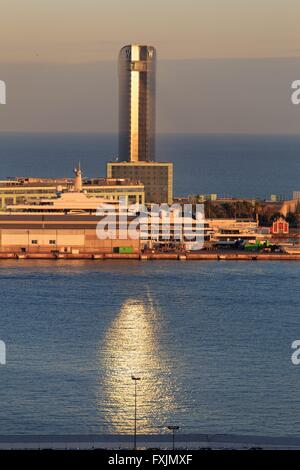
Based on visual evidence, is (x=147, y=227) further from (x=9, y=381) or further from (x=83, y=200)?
(x=9, y=381)

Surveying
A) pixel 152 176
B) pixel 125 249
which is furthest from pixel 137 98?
pixel 125 249

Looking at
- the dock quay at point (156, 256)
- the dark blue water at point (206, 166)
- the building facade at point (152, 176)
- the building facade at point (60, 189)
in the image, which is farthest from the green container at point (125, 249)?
the dark blue water at point (206, 166)

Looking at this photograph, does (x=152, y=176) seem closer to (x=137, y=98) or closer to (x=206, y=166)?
(x=137, y=98)

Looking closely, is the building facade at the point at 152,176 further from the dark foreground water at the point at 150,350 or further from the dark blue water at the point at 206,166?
the dark foreground water at the point at 150,350

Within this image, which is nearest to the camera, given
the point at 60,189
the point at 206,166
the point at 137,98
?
the point at 60,189

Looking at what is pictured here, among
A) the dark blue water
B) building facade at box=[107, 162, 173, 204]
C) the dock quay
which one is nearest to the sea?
the dock quay

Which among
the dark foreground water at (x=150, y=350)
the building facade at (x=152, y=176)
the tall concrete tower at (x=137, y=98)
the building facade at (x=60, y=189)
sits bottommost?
the dark foreground water at (x=150, y=350)
